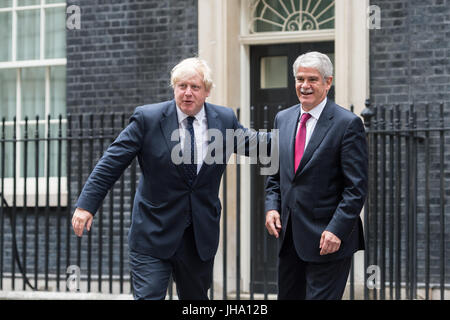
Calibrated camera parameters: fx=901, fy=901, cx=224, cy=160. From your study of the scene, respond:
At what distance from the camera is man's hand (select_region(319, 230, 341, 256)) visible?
4.70 m

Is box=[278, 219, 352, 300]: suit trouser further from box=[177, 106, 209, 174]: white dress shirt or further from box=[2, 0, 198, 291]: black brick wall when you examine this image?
box=[2, 0, 198, 291]: black brick wall

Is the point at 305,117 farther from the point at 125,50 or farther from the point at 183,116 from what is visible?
the point at 125,50

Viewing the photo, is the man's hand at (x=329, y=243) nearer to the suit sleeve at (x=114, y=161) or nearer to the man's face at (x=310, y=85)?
the man's face at (x=310, y=85)

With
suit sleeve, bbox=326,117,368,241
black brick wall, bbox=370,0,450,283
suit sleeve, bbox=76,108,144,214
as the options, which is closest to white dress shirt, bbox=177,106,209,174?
suit sleeve, bbox=76,108,144,214

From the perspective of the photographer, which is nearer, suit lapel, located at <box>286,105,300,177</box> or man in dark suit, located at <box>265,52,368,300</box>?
man in dark suit, located at <box>265,52,368,300</box>

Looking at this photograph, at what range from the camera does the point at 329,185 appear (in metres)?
4.82

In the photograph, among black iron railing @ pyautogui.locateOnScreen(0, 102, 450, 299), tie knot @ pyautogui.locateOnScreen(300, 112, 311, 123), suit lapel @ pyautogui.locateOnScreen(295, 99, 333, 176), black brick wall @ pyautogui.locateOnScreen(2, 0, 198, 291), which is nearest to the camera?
suit lapel @ pyautogui.locateOnScreen(295, 99, 333, 176)

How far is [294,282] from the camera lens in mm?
4930

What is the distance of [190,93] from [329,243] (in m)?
1.14

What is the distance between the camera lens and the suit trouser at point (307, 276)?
4777 mm

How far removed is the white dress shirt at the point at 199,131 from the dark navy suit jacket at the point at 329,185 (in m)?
0.54

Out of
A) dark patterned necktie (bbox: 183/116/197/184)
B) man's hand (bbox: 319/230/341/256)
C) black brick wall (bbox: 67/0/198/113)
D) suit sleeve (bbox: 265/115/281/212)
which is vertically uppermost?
black brick wall (bbox: 67/0/198/113)

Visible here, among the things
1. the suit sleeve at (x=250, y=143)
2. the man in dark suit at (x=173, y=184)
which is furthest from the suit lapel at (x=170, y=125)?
the suit sleeve at (x=250, y=143)

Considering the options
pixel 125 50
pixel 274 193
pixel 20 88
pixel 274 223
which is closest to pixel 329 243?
pixel 274 223
